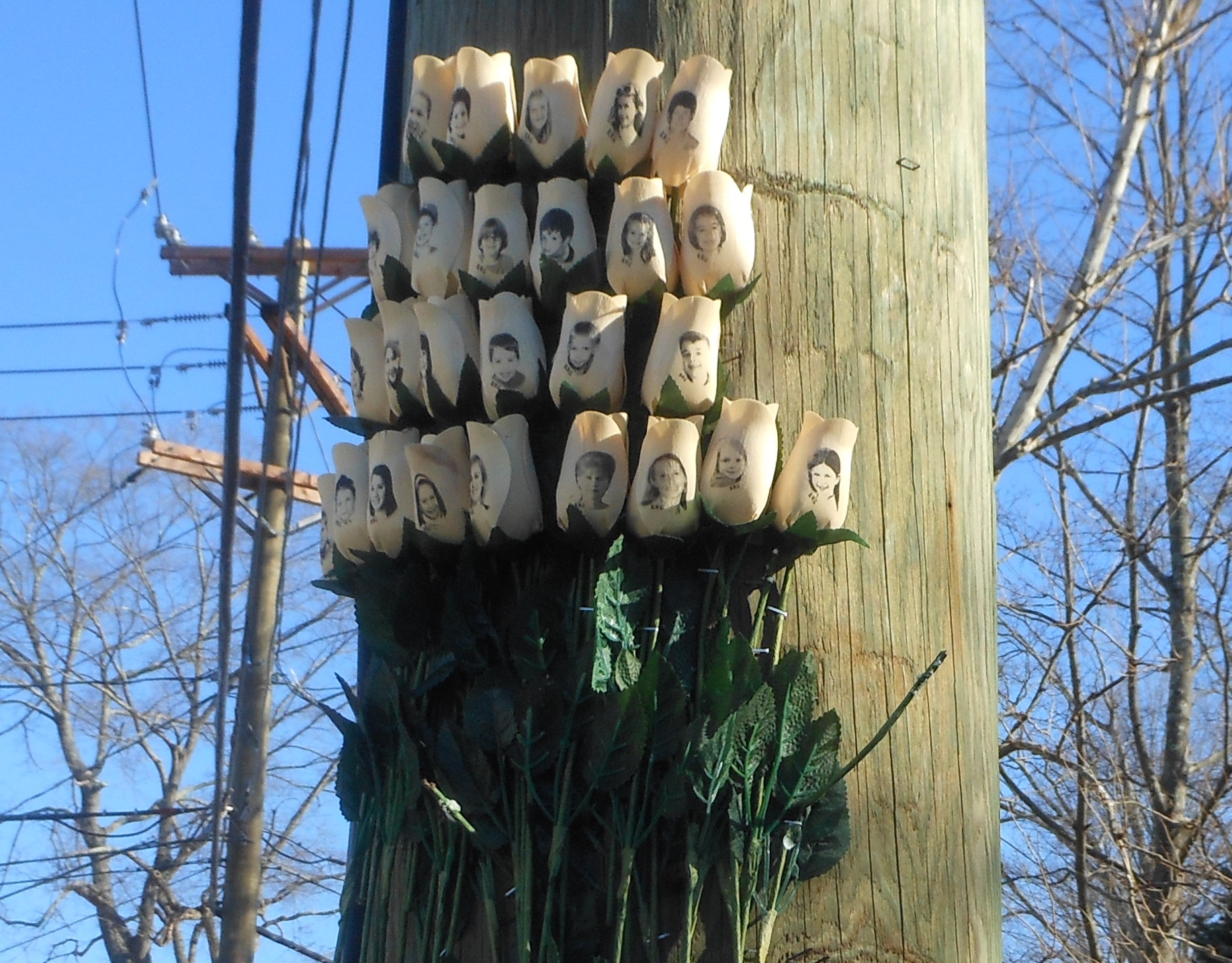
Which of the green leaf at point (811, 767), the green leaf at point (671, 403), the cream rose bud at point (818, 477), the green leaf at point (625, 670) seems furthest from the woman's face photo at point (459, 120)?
the green leaf at point (811, 767)

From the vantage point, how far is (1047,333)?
30.4 feet

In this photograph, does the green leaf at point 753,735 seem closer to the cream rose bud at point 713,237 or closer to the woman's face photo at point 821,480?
the woman's face photo at point 821,480

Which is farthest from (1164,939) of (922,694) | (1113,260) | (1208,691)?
(922,694)

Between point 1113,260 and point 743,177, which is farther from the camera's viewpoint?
point 1113,260

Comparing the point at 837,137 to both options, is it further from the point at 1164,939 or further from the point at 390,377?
the point at 1164,939

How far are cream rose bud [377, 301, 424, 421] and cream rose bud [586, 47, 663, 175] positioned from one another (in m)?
0.28

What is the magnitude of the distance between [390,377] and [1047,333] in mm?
8302

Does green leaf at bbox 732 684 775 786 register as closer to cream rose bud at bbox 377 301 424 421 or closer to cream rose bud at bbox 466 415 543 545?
cream rose bud at bbox 466 415 543 545

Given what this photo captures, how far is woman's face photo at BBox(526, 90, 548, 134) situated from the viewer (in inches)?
63.5

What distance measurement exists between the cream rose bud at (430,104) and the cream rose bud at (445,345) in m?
0.21

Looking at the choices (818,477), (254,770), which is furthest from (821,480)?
(254,770)

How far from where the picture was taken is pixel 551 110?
161cm

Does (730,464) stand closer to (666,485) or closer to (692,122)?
(666,485)

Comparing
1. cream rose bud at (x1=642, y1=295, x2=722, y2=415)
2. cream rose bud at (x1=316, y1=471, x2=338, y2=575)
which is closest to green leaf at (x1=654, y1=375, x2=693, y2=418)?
cream rose bud at (x1=642, y1=295, x2=722, y2=415)
